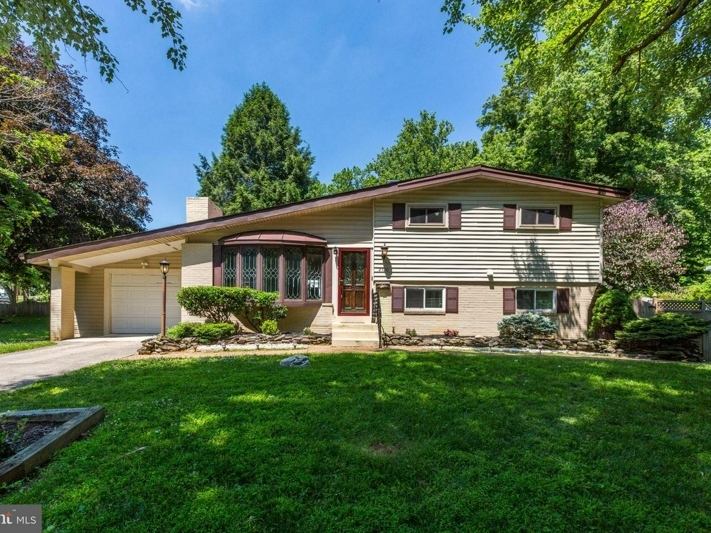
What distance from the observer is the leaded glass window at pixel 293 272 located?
9.55 m

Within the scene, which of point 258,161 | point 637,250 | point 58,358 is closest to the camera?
point 58,358

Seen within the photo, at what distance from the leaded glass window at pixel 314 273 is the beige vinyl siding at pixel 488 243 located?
1.77 m

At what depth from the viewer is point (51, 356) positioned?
726 centimetres

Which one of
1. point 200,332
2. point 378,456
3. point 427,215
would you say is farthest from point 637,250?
point 200,332

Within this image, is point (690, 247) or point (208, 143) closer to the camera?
point (690, 247)

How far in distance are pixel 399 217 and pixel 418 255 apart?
4.41ft

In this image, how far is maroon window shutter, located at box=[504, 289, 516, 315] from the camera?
9.73 meters

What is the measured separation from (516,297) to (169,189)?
18731 millimetres

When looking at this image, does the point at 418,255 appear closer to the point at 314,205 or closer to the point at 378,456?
the point at 314,205

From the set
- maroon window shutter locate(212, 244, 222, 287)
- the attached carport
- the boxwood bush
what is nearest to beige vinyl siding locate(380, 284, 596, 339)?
the boxwood bush

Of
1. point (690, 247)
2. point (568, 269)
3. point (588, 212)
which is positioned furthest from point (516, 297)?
point (690, 247)

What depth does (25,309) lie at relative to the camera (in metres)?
17.8

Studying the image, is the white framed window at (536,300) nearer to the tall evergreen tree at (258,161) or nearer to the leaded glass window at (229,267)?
the leaded glass window at (229,267)

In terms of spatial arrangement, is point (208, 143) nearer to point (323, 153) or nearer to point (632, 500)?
point (323, 153)
